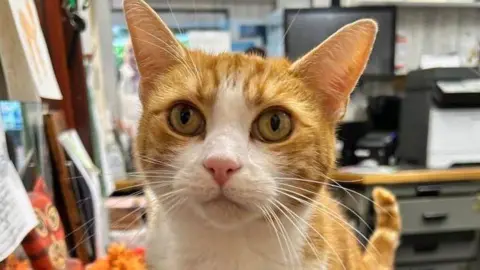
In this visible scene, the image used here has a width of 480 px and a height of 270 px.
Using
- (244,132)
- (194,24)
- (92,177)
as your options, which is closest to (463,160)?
(194,24)

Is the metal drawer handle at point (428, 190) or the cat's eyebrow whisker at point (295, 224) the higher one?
the cat's eyebrow whisker at point (295, 224)

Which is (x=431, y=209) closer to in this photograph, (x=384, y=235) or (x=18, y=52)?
(x=384, y=235)

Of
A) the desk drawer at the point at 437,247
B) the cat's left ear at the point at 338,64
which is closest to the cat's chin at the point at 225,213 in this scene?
the cat's left ear at the point at 338,64

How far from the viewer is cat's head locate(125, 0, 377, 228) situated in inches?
23.6

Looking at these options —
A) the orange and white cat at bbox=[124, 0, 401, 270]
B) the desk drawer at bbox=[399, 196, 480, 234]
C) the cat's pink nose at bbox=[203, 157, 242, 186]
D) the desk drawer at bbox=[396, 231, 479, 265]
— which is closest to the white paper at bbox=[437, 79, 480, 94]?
the desk drawer at bbox=[399, 196, 480, 234]

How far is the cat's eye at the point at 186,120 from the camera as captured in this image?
0.64 metres

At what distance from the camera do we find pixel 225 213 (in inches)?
24.4

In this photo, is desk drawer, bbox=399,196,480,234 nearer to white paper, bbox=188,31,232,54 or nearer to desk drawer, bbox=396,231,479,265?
desk drawer, bbox=396,231,479,265

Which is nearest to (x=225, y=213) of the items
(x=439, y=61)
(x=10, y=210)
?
(x=10, y=210)

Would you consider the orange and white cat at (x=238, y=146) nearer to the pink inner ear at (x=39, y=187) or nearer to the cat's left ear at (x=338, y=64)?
the cat's left ear at (x=338, y=64)

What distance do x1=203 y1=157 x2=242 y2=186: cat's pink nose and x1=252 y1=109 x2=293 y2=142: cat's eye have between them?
0.07 m

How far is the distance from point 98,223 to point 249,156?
0.57 m

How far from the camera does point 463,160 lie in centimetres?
242

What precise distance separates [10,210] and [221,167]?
0.24m
